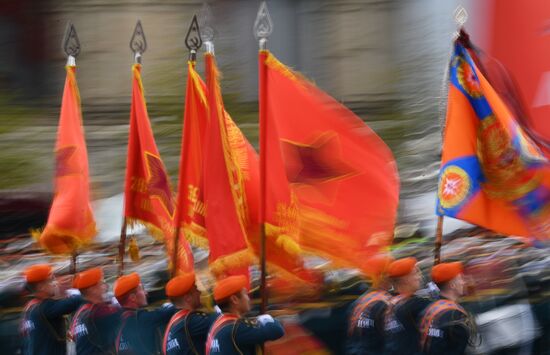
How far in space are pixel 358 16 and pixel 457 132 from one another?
5.18 meters

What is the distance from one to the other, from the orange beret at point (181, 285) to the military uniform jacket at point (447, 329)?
1504 mm

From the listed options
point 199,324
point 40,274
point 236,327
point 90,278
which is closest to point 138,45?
point 90,278

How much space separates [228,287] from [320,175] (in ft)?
2.86

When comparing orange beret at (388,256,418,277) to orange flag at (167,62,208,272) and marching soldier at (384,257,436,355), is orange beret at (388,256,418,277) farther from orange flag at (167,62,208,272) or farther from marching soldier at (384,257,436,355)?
orange flag at (167,62,208,272)

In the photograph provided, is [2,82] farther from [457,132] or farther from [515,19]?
[457,132]

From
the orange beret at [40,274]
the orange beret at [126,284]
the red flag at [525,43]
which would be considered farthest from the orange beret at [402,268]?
the orange beret at [40,274]

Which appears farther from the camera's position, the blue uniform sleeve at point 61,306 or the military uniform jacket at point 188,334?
the blue uniform sleeve at point 61,306

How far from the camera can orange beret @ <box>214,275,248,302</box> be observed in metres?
6.86

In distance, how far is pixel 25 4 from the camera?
1239 cm

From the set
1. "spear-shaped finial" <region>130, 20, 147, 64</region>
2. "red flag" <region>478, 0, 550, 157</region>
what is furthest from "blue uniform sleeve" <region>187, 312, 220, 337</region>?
"red flag" <region>478, 0, 550, 157</region>

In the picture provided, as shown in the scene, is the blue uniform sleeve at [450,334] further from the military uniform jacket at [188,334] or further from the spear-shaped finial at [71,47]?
the spear-shaped finial at [71,47]

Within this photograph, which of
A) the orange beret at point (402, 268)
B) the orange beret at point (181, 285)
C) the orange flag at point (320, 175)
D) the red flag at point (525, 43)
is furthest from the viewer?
the red flag at point (525, 43)

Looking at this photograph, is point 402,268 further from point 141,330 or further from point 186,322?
point 141,330

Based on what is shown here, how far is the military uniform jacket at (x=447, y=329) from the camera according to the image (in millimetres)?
6910
